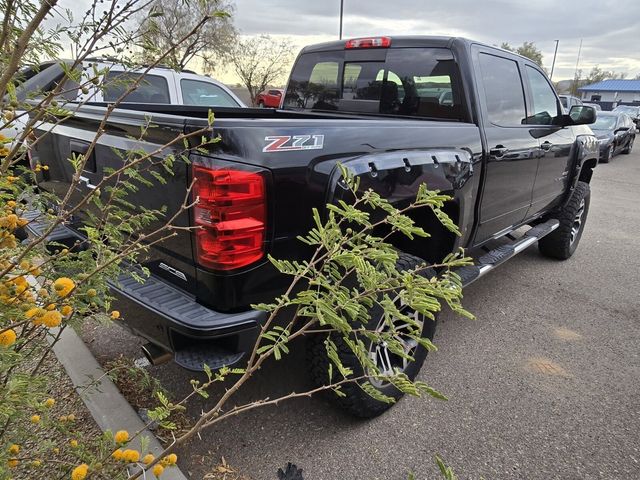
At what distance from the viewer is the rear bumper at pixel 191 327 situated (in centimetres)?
193

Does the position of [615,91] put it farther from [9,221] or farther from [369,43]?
[9,221]

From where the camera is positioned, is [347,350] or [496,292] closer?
[347,350]

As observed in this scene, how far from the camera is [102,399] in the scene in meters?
2.57

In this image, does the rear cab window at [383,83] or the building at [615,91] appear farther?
the building at [615,91]

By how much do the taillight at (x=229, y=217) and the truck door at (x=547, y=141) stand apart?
124 inches

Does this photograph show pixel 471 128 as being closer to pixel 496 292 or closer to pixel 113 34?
pixel 496 292

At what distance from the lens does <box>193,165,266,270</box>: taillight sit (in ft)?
6.13

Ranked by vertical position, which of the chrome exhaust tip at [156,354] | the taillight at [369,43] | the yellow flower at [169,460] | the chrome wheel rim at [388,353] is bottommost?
the chrome wheel rim at [388,353]

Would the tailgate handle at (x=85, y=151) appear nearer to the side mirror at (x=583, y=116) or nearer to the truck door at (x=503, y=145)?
the truck door at (x=503, y=145)

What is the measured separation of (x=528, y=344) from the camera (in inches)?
142

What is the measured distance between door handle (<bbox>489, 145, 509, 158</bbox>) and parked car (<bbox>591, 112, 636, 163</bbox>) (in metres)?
13.4

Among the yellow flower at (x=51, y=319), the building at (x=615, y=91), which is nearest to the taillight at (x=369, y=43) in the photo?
the yellow flower at (x=51, y=319)

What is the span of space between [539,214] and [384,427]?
3262mm

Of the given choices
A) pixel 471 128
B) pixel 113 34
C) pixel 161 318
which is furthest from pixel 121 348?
pixel 471 128
